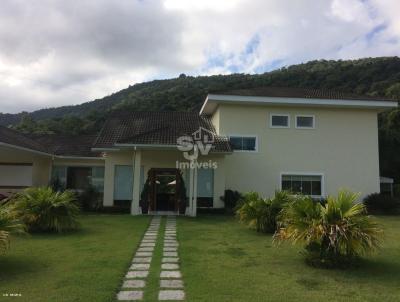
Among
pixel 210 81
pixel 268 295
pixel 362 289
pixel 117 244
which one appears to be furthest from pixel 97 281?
pixel 210 81

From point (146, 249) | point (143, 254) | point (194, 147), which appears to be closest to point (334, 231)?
point (143, 254)

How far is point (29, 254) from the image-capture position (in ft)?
29.7

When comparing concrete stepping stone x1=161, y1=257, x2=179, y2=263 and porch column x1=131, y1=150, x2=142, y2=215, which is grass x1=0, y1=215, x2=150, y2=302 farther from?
porch column x1=131, y1=150, x2=142, y2=215

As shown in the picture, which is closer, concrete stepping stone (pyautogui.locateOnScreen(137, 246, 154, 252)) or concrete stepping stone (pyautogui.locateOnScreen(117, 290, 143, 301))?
concrete stepping stone (pyautogui.locateOnScreen(117, 290, 143, 301))

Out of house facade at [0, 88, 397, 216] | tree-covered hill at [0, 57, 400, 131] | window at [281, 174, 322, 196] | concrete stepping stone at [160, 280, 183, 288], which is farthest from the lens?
tree-covered hill at [0, 57, 400, 131]

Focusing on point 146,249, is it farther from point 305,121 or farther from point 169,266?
point 305,121

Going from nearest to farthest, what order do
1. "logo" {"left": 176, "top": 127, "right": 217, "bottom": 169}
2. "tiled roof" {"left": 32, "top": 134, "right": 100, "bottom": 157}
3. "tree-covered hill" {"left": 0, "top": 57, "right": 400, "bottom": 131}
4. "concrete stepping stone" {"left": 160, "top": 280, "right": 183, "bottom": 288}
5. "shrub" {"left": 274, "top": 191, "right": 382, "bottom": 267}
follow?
"concrete stepping stone" {"left": 160, "top": 280, "right": 183, "bottom": 288} < "shrub" {"left": 274, "top": 191, "right": 382, "bottom": 267} < "logo" {"left": 176, "top": 127, "right": 217, "bottom": 169} < "tiled roof" {"left": 32, "top": 134, "right": 100, "bottom": 157} < "tree-covered hill" {"left": 0, "top": 57, "right": 400, "bottom": 131}

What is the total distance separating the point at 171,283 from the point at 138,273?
95 cm

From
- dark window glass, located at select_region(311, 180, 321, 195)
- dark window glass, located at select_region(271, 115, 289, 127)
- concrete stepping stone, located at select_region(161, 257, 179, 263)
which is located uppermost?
dark window glass, located at select_region(271, 115, 289, 127)

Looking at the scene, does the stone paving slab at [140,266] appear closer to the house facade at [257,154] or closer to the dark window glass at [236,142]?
the house facade at [257,154]

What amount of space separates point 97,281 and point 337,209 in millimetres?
4732

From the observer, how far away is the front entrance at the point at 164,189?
19125 millimetres

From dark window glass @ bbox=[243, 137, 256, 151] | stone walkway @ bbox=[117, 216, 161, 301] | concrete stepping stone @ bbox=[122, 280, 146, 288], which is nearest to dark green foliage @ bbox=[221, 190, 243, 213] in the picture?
dark window glass @ bbox=[243, 137, 256, 151]

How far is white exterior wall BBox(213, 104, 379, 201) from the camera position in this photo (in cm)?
2080
